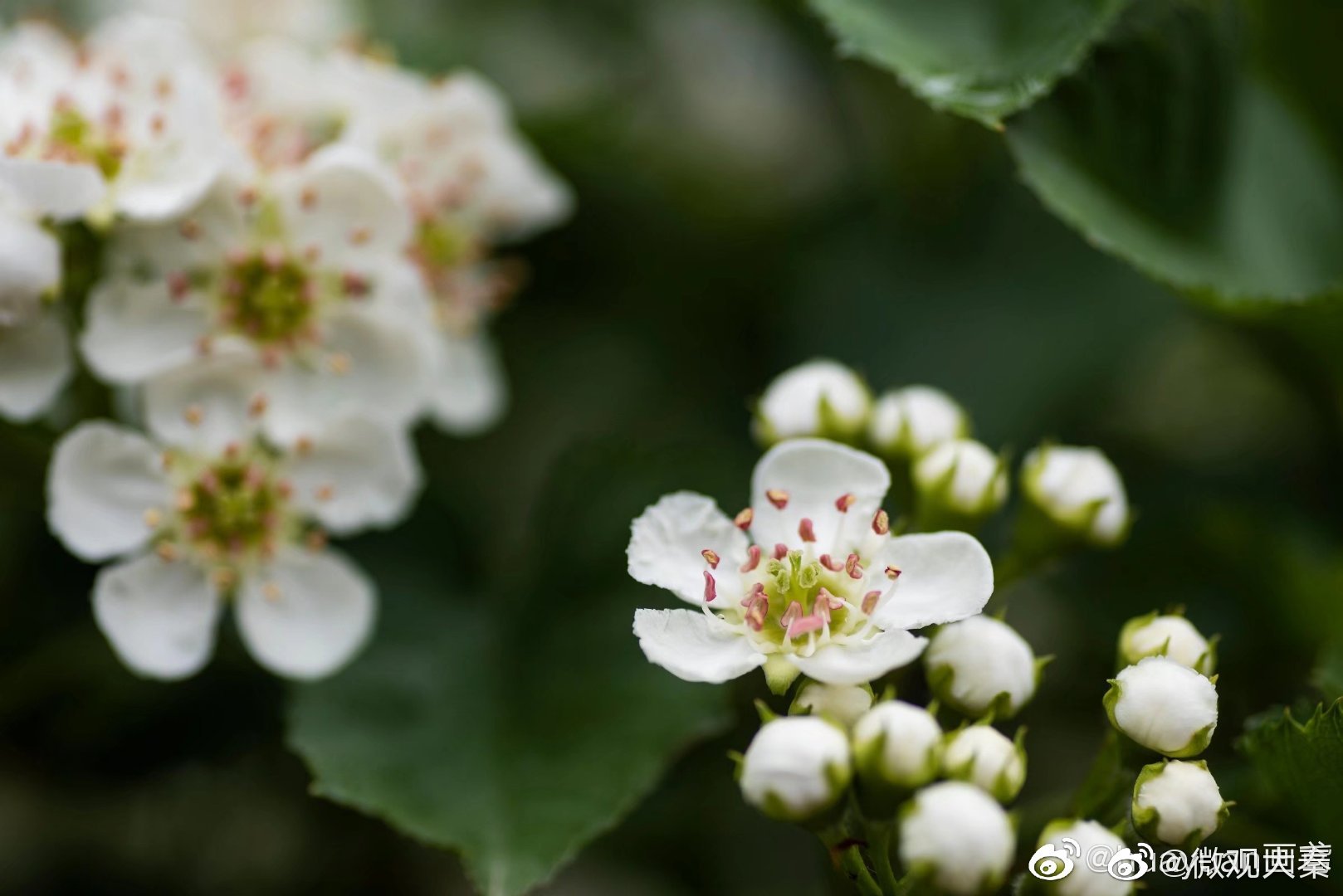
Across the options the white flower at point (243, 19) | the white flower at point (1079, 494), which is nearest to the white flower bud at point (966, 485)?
the white flower at point (1079, 494)

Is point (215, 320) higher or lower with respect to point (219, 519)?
higher

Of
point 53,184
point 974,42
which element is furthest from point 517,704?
point 974,42

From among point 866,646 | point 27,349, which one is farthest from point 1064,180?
point 27,349

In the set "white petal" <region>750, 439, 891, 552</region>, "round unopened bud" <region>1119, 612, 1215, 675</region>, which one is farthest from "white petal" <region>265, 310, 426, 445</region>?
"round unopened bud" <region>1119, 612, 1215, 675</region>

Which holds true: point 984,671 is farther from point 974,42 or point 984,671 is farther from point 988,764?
point 974,42

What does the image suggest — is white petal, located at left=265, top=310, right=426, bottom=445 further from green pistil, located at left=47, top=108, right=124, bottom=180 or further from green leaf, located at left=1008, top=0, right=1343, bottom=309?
green leaf, located at left=1008, top=0, right=1343, bottom=309

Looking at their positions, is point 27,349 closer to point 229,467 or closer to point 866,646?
point 229,467

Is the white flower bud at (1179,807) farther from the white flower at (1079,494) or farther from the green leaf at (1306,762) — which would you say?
the white flower at (1079,494)
